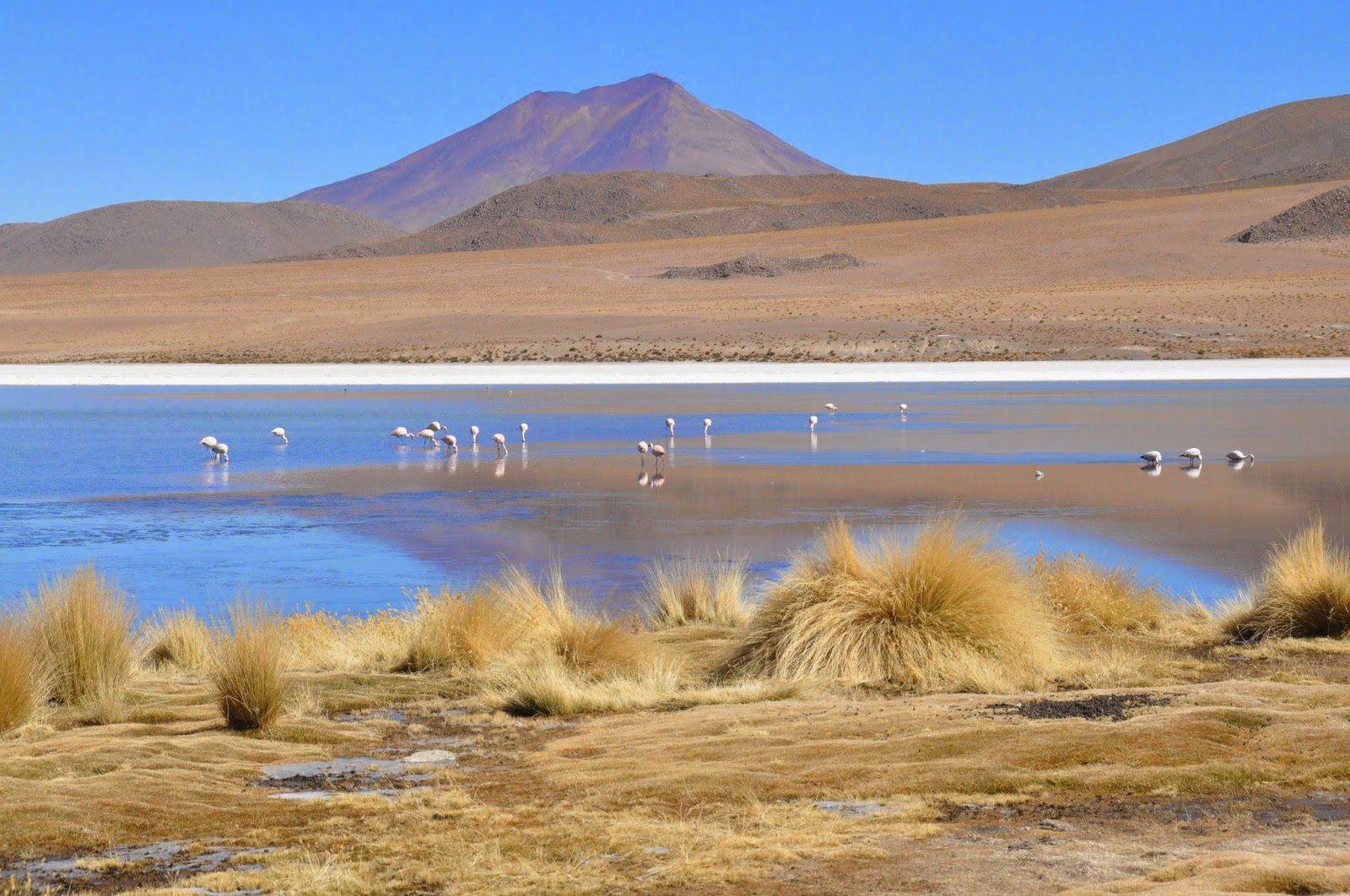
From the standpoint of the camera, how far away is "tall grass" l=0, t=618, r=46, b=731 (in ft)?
20.6

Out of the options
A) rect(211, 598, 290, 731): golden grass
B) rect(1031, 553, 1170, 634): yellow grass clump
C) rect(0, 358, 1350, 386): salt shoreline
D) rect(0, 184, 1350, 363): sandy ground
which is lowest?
rect(1031, 553, 1170, 634): yellow grass clump

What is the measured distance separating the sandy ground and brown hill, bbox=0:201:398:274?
83.4m

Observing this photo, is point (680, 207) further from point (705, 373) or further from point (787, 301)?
point (705, 373)

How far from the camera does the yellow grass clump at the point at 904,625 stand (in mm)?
7629

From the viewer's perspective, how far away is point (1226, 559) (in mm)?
11570

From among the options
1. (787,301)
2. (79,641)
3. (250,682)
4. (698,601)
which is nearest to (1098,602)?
(698,601)

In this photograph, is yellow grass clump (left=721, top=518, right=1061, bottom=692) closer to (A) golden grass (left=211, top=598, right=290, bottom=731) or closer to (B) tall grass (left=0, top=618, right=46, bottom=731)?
(A) golden grass (left=211, top=598, right=290, bottom=731)

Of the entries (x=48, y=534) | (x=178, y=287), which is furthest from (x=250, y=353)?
(x=48, y=534)

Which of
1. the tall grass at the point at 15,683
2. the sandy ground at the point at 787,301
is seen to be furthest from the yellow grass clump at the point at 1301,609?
the sandy ground at the point at 787,301

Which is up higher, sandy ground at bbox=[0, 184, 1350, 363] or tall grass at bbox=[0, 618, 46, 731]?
sandy ground at bbox=[0, 184, 1350, 363]

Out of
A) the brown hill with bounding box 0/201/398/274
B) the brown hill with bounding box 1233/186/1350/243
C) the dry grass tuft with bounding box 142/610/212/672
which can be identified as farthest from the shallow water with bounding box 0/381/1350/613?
the brown hill with bounding box 0/201/398/274

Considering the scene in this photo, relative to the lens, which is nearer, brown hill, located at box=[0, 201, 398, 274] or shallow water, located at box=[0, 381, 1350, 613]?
shallow water, located at box=[0, 381, 1350, 613]

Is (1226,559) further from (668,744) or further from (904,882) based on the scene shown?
(904,882)

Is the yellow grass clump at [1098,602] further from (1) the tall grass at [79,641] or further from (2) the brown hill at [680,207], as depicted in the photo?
(2) the brown hill at [680,207]
